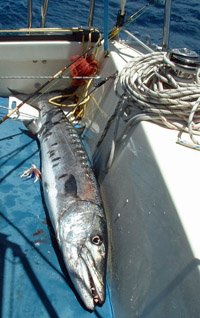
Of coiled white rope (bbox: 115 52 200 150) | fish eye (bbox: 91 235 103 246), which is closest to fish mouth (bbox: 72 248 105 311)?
fish eye (bbox: 91 235 103 246)

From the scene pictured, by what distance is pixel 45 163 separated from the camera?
3.26 m

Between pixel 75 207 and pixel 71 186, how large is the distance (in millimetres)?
225

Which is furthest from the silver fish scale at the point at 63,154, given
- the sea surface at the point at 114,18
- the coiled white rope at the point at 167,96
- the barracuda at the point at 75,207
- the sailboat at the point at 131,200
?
the sea surface at the point at 114,18

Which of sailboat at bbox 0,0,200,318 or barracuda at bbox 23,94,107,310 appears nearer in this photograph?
sailboat at bbox 0,0,200,318

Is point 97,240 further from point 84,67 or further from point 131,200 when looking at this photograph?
point 84,67

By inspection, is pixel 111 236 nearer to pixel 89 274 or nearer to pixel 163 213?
pixel 89 274

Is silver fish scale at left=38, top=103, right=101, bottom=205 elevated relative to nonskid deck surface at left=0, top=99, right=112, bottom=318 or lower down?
elevated

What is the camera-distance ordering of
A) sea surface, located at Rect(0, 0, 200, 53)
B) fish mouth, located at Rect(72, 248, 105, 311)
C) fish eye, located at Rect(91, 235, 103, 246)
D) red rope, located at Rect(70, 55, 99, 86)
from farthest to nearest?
sea surface, located at Rect(0, 0, 200, 53) → red rope, located at Rect(70, 55, 99, 86) → fish eye, located at Rect(91, 235, 103, 246) → fish mouth, located at Rect(72, 248, 105, 311)

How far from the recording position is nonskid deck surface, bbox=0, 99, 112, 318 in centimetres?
238

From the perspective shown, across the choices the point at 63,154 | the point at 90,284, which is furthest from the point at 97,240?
the point at 63,154

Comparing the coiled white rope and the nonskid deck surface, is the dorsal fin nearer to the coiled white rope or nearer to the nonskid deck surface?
the nonskid deck surface

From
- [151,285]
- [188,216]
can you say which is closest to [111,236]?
[151,285]

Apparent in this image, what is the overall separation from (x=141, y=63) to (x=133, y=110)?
1.46 feet

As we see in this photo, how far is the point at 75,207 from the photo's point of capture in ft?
8.86
